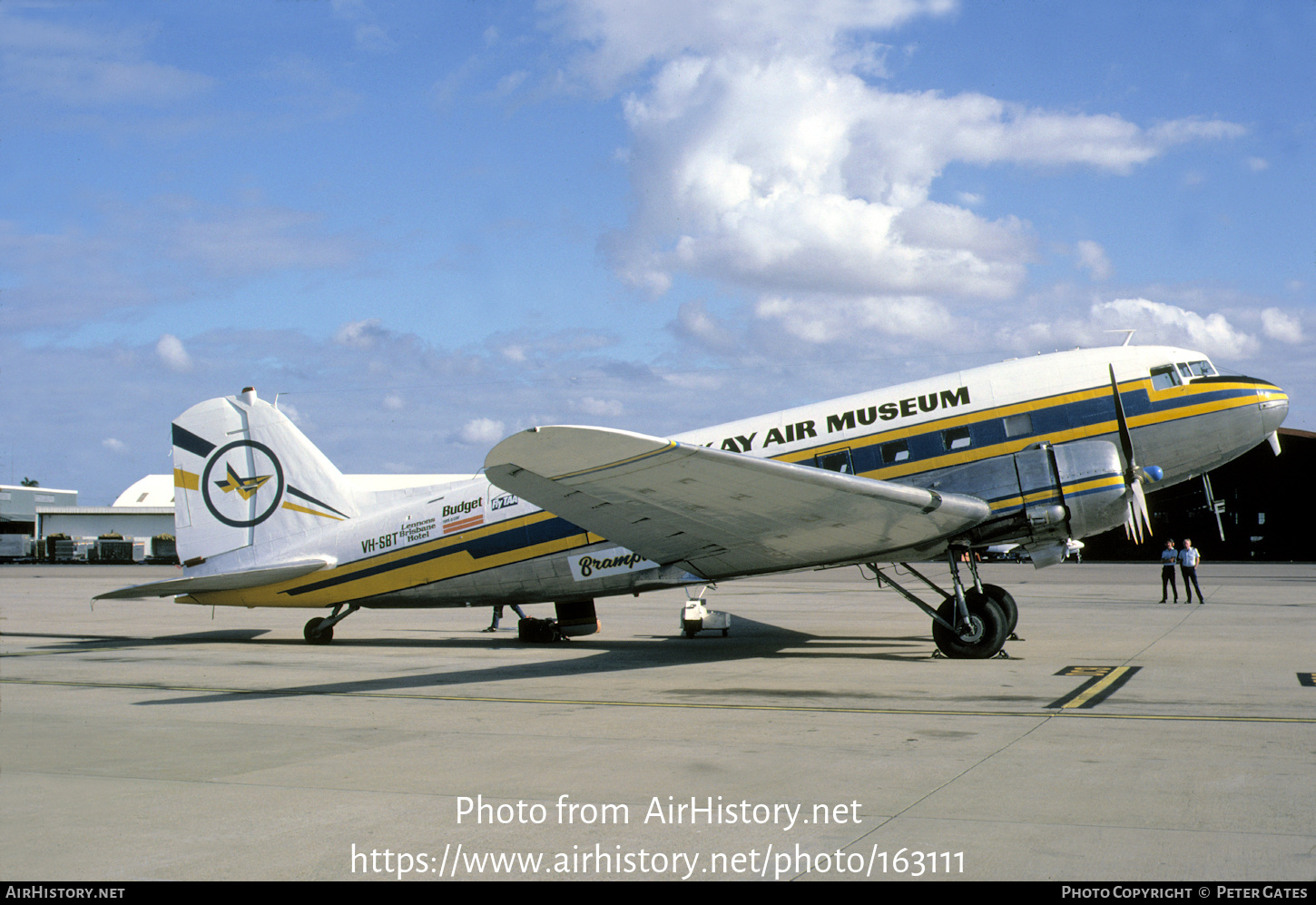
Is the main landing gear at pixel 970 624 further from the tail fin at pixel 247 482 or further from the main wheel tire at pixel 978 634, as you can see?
the tail fin at pixel 247 482

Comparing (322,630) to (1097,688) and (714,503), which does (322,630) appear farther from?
(1097,688)

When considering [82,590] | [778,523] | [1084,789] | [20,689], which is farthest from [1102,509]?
[82,590]

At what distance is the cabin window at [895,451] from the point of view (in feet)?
52.8

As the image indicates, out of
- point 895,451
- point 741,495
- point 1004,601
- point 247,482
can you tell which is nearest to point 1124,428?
Answer: point 1004,601

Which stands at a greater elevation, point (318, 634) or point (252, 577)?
point (252, 577)

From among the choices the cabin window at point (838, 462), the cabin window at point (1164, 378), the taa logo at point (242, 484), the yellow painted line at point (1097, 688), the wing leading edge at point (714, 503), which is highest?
the taa logo at point (242, 484)

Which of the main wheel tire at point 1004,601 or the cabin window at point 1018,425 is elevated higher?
the cabin window at point 1018,425

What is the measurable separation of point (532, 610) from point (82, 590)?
2281cm

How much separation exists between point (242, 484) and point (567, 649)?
736cm

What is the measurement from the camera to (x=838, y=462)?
16.4 m

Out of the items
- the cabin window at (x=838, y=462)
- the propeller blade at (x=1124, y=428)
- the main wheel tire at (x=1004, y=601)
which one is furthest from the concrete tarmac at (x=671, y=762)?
the cabin window at (x=838, y=462)

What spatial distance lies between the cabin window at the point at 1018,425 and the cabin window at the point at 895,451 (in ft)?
5.14

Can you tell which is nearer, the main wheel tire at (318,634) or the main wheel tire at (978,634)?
the main wheel tire at (978,634)

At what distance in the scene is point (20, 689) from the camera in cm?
1361
